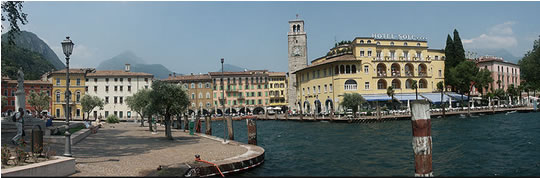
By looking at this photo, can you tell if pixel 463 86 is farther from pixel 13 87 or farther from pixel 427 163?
pixel 13 87

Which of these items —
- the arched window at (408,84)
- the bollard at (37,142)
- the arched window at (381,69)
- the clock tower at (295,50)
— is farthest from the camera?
the clock tower at (295,50)

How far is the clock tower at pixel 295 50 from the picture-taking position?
77125mm

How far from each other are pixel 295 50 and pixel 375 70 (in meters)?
24.8

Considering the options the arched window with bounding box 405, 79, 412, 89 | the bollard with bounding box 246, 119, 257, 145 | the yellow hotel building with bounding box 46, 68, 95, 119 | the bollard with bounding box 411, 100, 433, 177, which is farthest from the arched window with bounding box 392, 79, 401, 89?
the yellow hotel building with bounding box 46, 68, 95, 119

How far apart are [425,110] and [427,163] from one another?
134 centimetres

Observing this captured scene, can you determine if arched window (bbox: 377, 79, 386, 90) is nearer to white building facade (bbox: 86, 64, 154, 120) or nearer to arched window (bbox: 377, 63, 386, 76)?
arched window (bbox: 377, 63, 386, 76)

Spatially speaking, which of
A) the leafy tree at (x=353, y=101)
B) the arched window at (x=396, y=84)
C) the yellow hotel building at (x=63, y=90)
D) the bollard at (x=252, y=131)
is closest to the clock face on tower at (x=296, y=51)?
the arched window at (x=396, y=84)

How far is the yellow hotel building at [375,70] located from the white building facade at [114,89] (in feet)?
122

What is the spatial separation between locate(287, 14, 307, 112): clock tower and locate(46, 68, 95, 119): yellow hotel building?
138 feet

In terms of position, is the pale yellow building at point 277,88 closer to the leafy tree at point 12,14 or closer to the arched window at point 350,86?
the arched window at point 350,86

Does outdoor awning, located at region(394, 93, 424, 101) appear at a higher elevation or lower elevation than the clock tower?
lower

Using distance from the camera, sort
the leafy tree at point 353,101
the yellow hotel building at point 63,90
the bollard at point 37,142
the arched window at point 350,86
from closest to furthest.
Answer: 1. the bollard at point 37,142
2. the leafy tree at point 353,101
3. the arched window at point 350,86
4. the yellow hotel building at point 63,90

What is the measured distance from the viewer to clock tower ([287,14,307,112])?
7712 cm

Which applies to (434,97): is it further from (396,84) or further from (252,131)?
(252,131)
